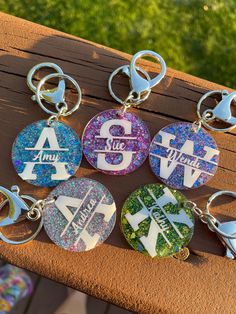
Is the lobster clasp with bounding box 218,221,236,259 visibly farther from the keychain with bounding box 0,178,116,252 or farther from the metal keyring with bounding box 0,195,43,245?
the metal keyring with bounding box 0,195,43,245

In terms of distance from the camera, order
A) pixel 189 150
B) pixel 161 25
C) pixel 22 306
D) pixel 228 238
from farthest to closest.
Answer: pixel 161 25 < pixel 22 306 < pixel 189 150 < pixel 228 238

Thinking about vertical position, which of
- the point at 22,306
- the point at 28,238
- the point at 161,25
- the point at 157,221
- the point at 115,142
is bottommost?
the point at 22,306

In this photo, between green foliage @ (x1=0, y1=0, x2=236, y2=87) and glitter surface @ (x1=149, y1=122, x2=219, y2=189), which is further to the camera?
green foliage @ (x1=0, y1=0, x2=236, y2=87)

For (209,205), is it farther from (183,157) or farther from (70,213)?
(70,213)

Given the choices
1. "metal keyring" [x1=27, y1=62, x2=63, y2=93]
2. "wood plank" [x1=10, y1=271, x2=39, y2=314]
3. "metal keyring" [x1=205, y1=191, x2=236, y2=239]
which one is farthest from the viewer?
"wood plank" [x1=10, y1=271, x2=39, y2=314]

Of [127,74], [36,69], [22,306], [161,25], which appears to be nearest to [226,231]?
[127,74]

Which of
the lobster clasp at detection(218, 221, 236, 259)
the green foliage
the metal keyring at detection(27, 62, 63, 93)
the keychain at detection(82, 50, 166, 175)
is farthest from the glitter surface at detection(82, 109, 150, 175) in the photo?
the green foliage
